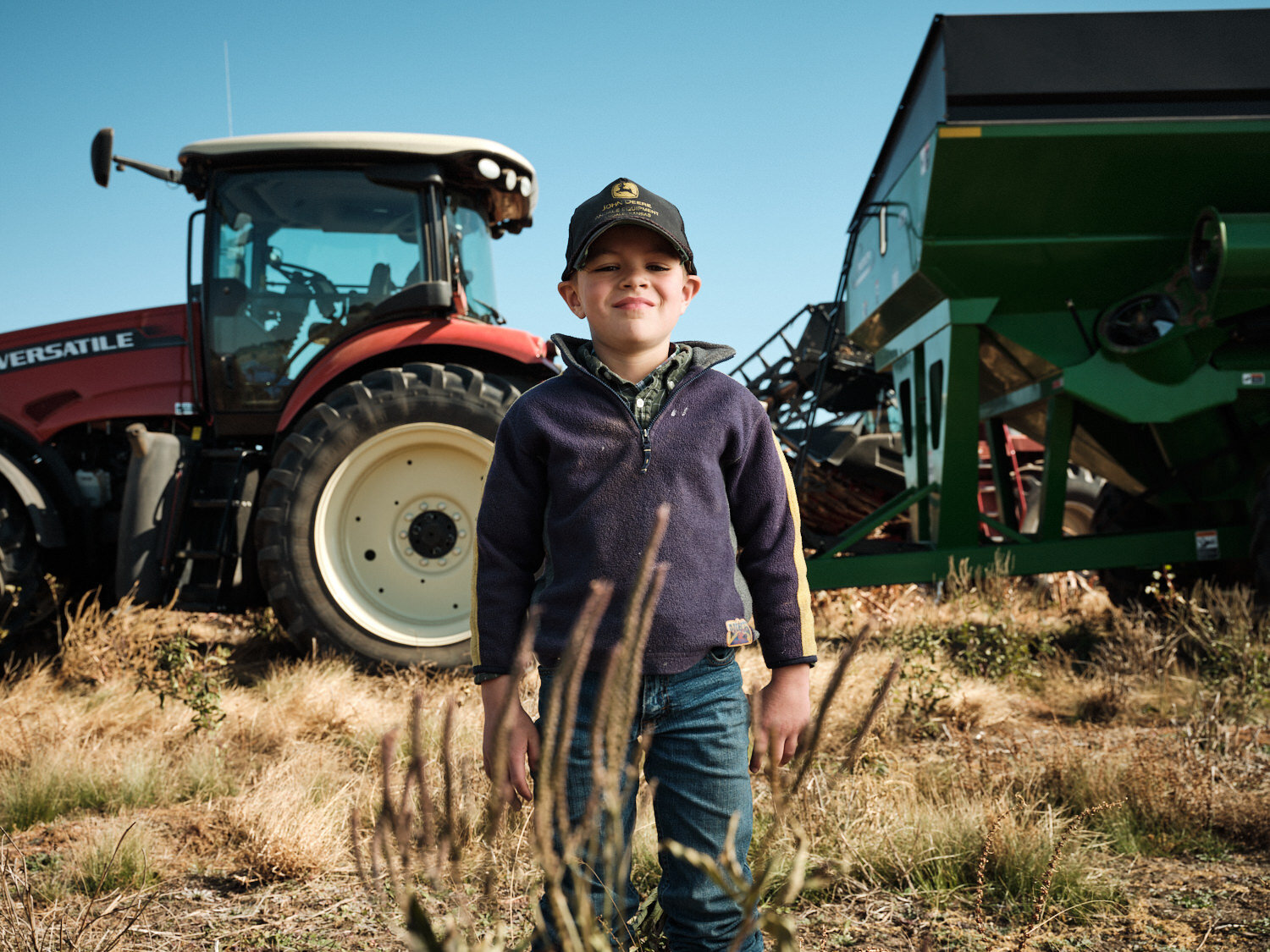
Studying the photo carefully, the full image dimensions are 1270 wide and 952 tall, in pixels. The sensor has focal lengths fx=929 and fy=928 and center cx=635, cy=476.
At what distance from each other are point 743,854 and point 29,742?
108 inches

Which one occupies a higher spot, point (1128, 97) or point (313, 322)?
point (1128, 97)

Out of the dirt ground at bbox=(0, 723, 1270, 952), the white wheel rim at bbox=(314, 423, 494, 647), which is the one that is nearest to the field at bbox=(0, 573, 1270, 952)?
the dirt ground at bbox=(0, 723, 1270, 952)

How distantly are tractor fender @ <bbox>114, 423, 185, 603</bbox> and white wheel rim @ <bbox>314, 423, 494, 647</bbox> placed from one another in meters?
0.79

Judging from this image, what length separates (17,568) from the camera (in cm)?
412

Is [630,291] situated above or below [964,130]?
below

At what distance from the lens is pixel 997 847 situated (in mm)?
2219

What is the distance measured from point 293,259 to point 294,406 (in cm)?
79

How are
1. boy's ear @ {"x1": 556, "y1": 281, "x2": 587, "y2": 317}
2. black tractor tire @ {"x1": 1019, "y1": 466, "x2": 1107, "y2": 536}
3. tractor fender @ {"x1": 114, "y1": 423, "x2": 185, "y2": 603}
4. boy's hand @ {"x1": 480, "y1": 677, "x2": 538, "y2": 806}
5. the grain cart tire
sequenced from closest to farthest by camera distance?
boy's hand @ {"x1": 480, "y1": 677, "x2": 538, "y2": 806} < boy's ear @ {"x1": 556, "y1": 281, "x2": 587, "y2": 317} < the grain cart tire < tractor fender @ {"x1": 114, "y1": 423, "x2": 185, "y2": 603} < black tractor tire @ {"x1": 1019, "y1": 466, "x2": 1107, "y2": 536}

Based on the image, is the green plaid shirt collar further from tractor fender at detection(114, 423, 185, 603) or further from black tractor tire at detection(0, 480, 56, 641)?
black tractor tire at detection(0, 480, 56, 641)

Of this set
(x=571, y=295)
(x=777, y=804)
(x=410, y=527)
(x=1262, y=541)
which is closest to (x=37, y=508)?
(x=410, y=527)

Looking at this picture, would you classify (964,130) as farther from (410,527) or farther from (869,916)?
(869,916)

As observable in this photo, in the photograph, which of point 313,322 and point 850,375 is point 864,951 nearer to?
point 313,322

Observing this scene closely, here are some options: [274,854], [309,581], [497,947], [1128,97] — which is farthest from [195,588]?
[1128,97]

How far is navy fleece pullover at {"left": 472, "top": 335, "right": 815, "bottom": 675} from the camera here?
1.45m
